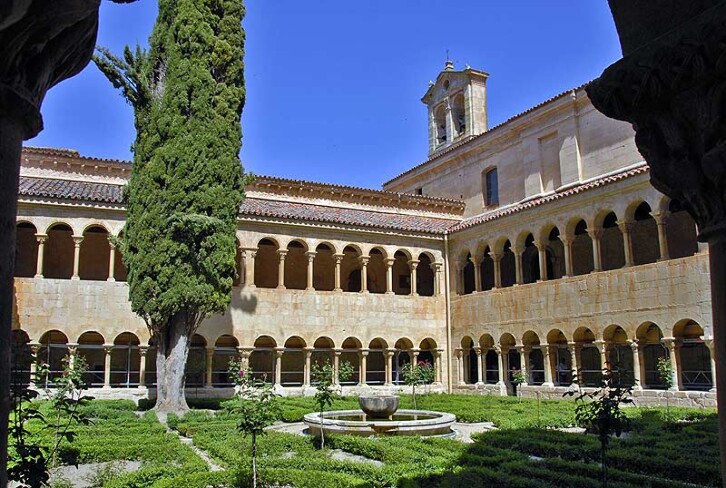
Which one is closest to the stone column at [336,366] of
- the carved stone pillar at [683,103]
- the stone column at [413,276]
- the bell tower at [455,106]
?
the stone column at [413,276]

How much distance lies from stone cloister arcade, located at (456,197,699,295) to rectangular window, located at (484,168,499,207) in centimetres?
269

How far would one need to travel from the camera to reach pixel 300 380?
27062 mm

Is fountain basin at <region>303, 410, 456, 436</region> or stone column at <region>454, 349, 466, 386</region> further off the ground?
stone column at <region>454, 349, 466, 386</region>

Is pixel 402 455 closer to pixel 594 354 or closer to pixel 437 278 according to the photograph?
pixel 437 278

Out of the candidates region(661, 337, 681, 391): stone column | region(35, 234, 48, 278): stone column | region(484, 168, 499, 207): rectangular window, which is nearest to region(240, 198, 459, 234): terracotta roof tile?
region(484, 168, 499, 207): rectangular window

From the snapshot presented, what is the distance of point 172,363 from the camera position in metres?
17.5

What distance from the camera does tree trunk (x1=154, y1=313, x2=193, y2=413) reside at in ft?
56.3

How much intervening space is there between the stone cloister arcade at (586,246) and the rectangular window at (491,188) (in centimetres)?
269

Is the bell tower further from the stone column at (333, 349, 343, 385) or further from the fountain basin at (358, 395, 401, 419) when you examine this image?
the fountain basin at (358, 395, 401, 419)

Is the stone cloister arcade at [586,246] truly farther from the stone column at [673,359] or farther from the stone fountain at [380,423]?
the stone fountain at [380,423]

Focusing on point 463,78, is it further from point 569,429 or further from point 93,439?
point 93,439

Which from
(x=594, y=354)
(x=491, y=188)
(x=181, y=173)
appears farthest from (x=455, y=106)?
(x=181, y=173)

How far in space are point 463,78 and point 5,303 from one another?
3071cm

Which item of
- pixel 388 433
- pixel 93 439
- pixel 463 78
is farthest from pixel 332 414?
pixel 463 78
